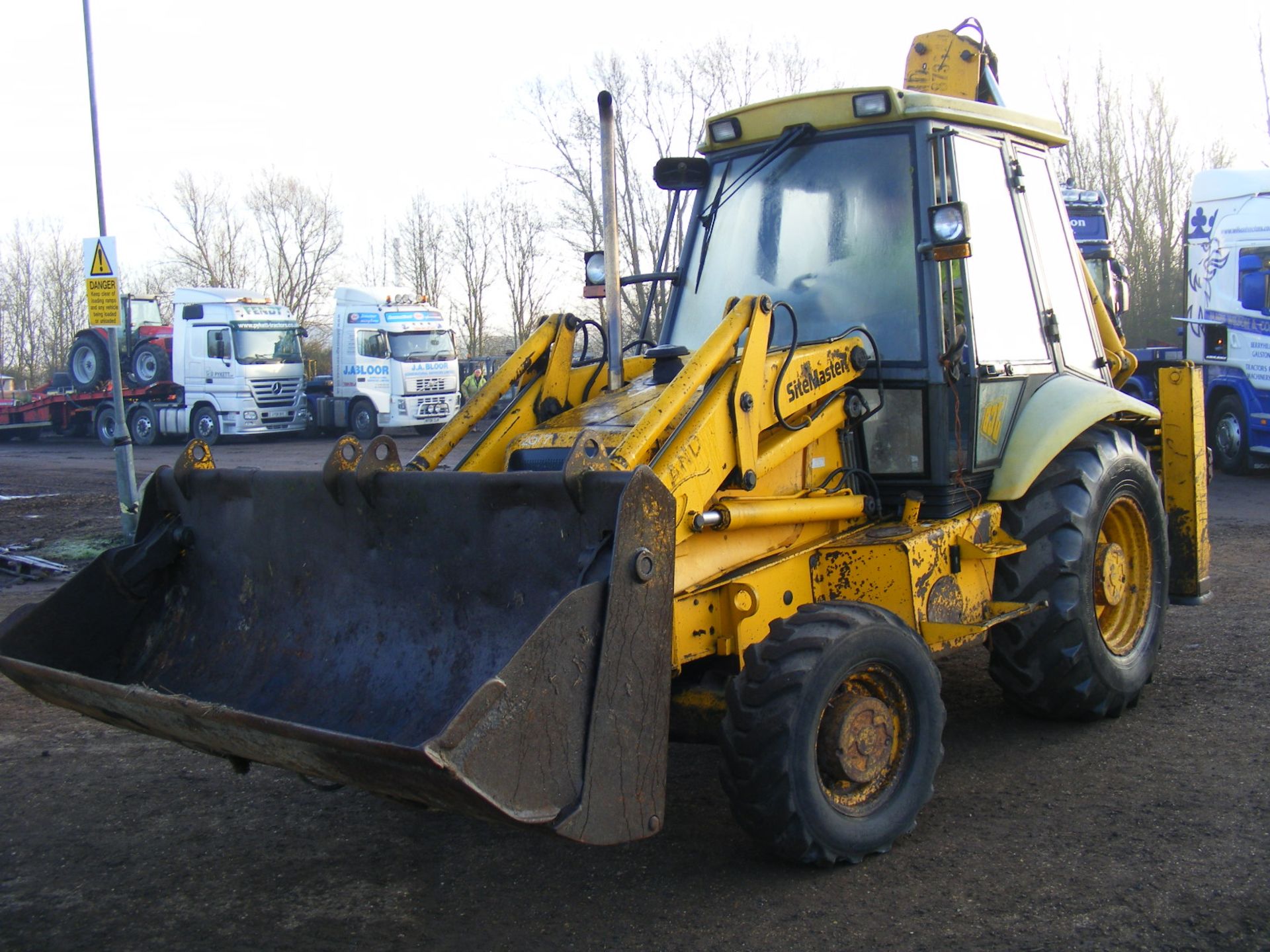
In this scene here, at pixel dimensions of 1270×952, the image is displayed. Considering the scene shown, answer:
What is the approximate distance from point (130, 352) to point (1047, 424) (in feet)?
99.3

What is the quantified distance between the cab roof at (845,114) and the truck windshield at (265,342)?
2451cm

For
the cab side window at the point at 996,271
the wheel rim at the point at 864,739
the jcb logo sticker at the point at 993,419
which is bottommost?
the wheel rim at the point at 864,739

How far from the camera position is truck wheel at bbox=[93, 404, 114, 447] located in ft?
102

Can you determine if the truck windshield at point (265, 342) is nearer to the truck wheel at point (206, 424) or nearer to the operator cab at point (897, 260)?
the truck wheel at point (206, 424)

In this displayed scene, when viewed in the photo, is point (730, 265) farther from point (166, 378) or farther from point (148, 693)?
point (166, 378)

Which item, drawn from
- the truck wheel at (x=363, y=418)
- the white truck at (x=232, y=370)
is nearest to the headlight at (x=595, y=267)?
the truck wheel at (x=363, y=418)

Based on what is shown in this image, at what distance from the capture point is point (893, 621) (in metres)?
4.16

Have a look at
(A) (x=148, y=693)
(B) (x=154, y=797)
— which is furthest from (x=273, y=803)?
(A) (x=148, y=693)

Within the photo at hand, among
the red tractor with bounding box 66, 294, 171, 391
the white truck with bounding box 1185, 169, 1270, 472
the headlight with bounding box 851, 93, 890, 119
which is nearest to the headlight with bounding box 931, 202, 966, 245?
the headlight with bounding box 851, 93, 890, 119

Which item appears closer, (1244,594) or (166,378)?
(1244,594)

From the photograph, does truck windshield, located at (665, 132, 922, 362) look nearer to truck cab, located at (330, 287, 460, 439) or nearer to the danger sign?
the danger sign

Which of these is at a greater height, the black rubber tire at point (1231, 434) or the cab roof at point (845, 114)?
the cab roof at point (845, 114)

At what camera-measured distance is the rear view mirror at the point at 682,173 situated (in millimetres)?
5527

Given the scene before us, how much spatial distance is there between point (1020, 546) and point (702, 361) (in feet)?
6.07
